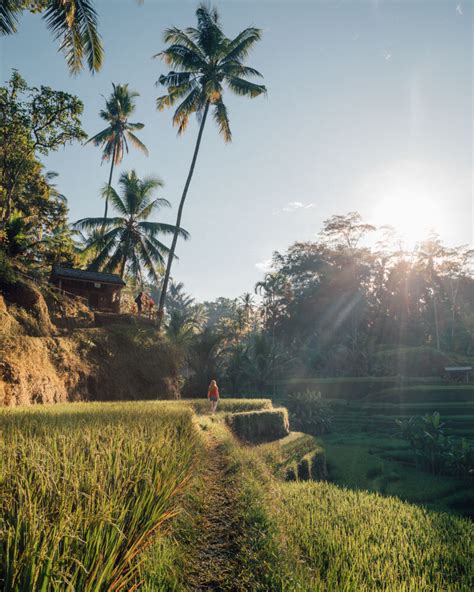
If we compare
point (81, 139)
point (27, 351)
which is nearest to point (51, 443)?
point (27, 351)

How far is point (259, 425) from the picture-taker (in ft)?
54.2

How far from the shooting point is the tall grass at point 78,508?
231cm

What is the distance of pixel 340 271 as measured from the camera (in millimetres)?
49562

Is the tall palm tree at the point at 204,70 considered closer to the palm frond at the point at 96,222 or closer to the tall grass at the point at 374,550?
the palm frond at the point at 96,222

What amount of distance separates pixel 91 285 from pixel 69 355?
9.12 meters

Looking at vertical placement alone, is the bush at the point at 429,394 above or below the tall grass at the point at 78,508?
below

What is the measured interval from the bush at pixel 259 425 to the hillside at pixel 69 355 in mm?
4840

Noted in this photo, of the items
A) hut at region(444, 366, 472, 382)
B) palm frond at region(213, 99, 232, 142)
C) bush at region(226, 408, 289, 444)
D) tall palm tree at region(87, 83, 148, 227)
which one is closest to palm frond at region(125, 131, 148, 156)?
tall palm tree at region(87, 83, 148, 227)

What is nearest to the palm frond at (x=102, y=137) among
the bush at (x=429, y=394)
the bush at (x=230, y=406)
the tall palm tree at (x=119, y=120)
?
the tall palm tree at (x=119, y=120)

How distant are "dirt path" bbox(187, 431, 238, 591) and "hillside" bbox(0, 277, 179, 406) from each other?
675 centimetres

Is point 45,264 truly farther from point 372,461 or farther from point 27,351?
point 372,461

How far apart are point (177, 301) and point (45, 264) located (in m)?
43.4

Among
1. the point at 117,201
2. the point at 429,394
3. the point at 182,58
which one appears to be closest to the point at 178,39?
the point at 182,58

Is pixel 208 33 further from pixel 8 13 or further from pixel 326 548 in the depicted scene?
pixel 326 548
